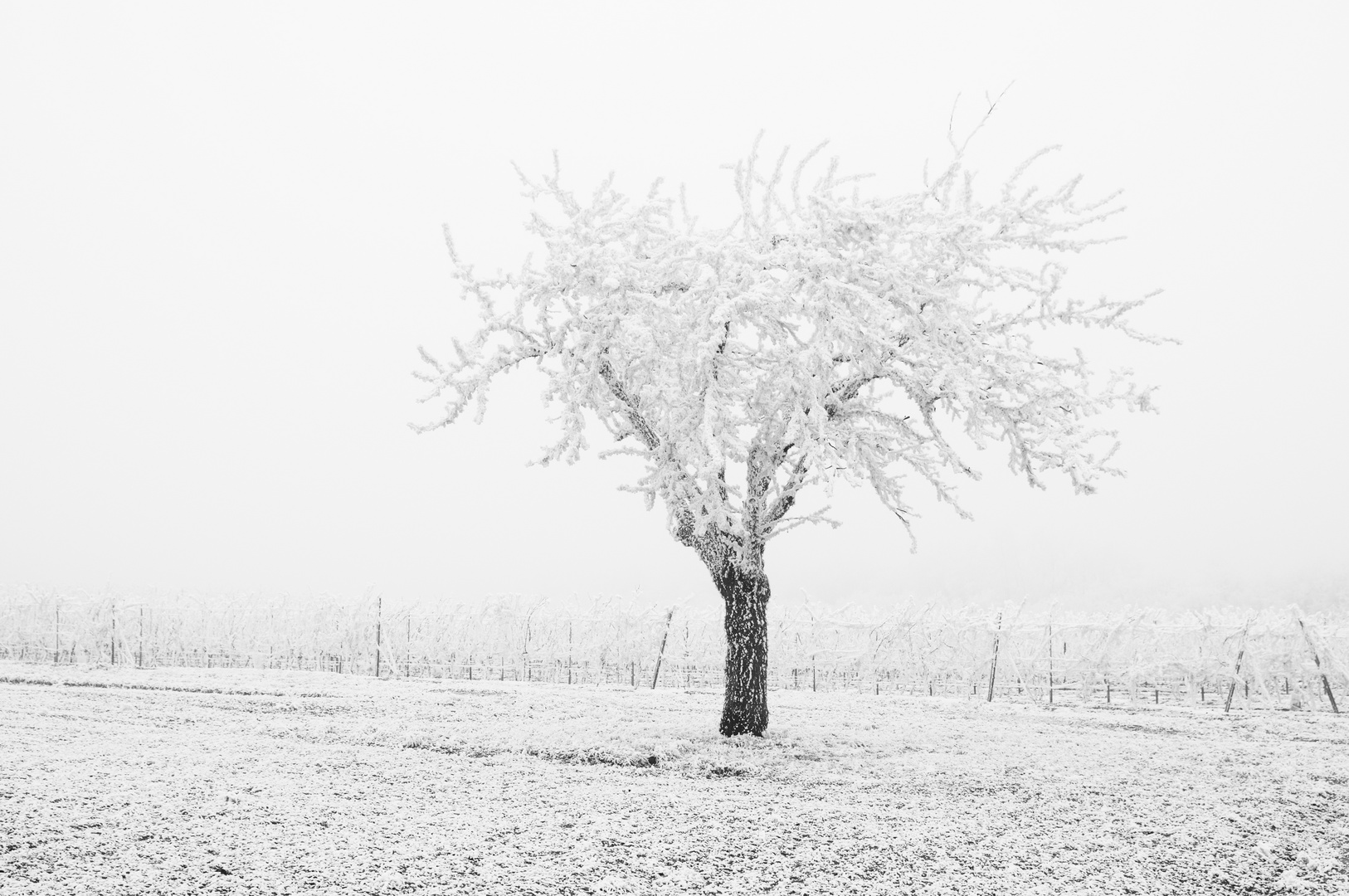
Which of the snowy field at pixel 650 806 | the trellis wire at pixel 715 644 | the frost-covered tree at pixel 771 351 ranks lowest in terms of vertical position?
the trellis wire at pixel 715 644

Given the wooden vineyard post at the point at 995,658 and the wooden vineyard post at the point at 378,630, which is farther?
the wooden vineyard post at the point at 378,630

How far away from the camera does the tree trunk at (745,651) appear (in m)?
13.5

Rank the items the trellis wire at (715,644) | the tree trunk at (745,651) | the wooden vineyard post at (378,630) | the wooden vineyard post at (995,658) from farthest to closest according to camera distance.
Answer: the wooden vineyard post at (378,630)
the trellis wire at (715,644)
the wooden vineyard post at (995,658)
the tree trunk at (745,651)

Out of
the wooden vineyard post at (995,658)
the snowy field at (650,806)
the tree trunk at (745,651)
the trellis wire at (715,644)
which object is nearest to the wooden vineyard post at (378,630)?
the trellis wire at (715,644)

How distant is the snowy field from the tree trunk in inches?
18.8

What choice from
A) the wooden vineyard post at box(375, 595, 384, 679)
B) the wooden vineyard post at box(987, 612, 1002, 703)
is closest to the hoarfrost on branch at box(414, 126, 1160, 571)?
the wooden vineyard post at box(987, 612, 1002, 703)

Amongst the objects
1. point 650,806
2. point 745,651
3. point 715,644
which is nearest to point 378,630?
point 715,644

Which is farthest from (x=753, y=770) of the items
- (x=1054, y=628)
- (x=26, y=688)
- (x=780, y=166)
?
(x=1054, y=628)

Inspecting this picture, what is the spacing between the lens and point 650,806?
8898 mm

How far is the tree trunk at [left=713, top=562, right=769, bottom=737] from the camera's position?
531 inches

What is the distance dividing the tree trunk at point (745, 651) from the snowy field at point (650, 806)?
1.57 feet

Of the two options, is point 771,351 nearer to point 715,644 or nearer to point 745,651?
point 745,651

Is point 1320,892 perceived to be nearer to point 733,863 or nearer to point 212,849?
point 733,863

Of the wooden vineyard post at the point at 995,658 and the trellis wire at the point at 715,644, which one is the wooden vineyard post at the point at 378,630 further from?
the wooden vineyard post at the point at 995,658
